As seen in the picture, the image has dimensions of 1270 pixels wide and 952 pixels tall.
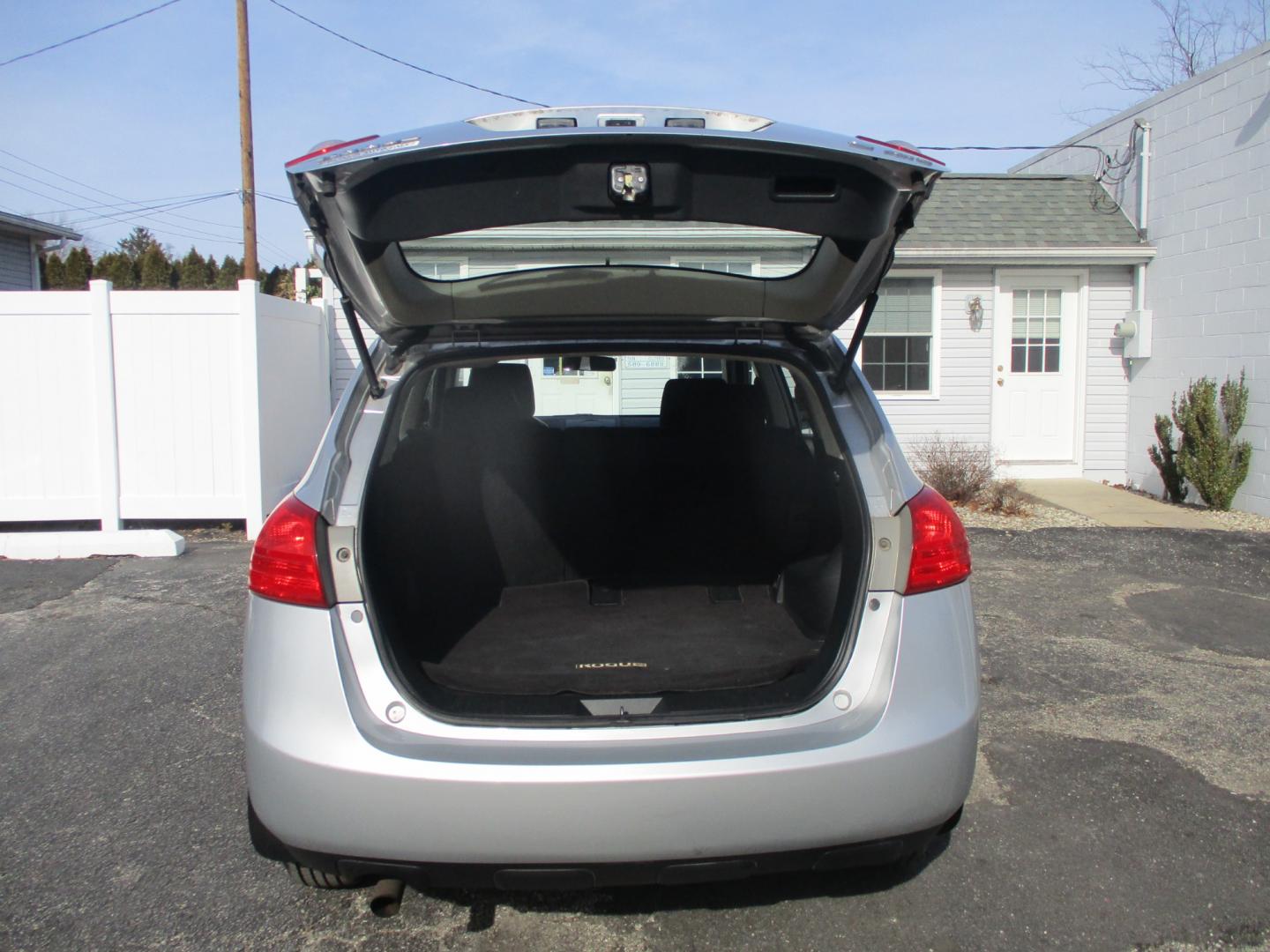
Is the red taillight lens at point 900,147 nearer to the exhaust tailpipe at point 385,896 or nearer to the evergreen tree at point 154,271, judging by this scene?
the exhaust tailpipe at point 385,896

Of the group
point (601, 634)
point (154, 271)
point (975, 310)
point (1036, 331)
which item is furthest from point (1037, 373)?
point (154, 271)

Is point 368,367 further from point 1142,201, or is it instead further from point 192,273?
point 192,273

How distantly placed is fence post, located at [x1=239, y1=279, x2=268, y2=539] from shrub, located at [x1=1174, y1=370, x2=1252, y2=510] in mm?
8180

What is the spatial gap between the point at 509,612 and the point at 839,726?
1459 mm

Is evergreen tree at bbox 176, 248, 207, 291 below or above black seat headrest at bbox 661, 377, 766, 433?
above

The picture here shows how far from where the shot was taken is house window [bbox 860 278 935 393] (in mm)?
10602

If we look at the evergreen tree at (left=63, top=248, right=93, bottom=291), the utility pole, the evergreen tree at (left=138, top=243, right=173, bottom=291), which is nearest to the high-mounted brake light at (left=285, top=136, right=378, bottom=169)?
the utility pole

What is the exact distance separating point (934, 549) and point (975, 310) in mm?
9042

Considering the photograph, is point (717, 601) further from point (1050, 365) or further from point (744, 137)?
point (1050, 365)

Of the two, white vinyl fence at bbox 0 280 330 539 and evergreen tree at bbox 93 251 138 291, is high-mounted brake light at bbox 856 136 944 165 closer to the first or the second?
white vinyl fence at bbox 0 280 330 539

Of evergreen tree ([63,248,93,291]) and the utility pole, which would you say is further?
evergreen tree ([63,248,93,291])

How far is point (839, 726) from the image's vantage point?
203cm

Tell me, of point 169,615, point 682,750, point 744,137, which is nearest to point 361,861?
point 682,750

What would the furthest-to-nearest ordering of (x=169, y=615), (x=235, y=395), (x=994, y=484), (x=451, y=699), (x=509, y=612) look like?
(x=994, y=484)
(x=235, y=395)
(x=169, y=615)
(x=509, y=612)
(x=451, y=699)
